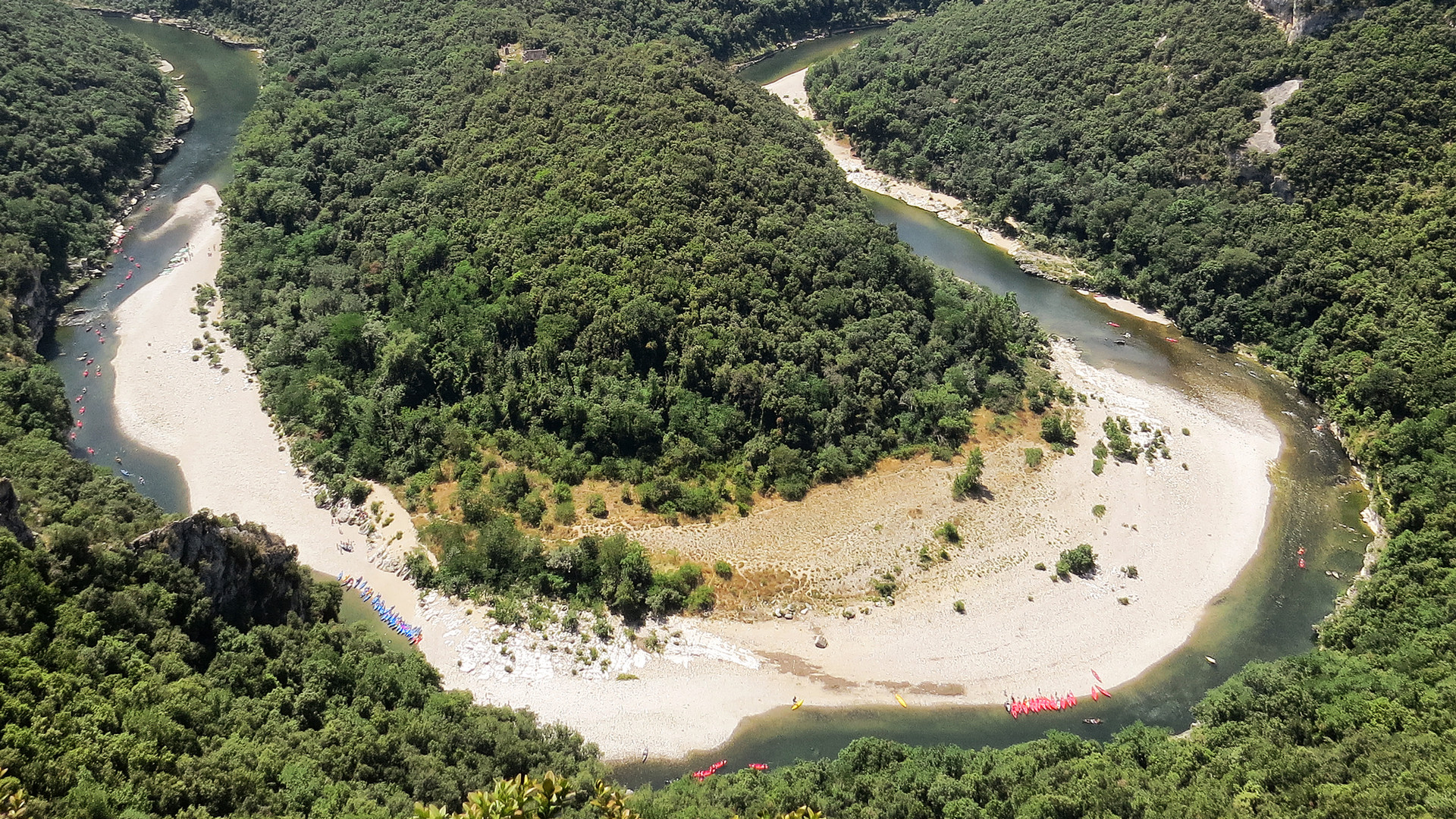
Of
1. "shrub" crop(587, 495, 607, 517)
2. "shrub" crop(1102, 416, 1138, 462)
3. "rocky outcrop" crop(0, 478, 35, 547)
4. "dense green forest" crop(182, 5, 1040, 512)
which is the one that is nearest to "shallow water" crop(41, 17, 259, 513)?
"dense green forest" crop(182, 5, 1040, 512)

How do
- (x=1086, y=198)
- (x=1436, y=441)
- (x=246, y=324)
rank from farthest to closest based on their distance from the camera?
(x=1086, y=198) → (x=246, y=324) → (x=1436, y=441)

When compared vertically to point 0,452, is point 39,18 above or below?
above

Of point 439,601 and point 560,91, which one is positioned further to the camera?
point 560,91

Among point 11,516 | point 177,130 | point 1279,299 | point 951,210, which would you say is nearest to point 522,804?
point 11,516

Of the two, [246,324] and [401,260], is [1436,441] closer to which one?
[401,260]

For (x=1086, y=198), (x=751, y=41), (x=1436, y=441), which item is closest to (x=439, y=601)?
(x=1436, y=441)

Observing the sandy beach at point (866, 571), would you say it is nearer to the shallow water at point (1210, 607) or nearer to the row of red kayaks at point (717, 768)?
the shallow water at point (1210, 607)
